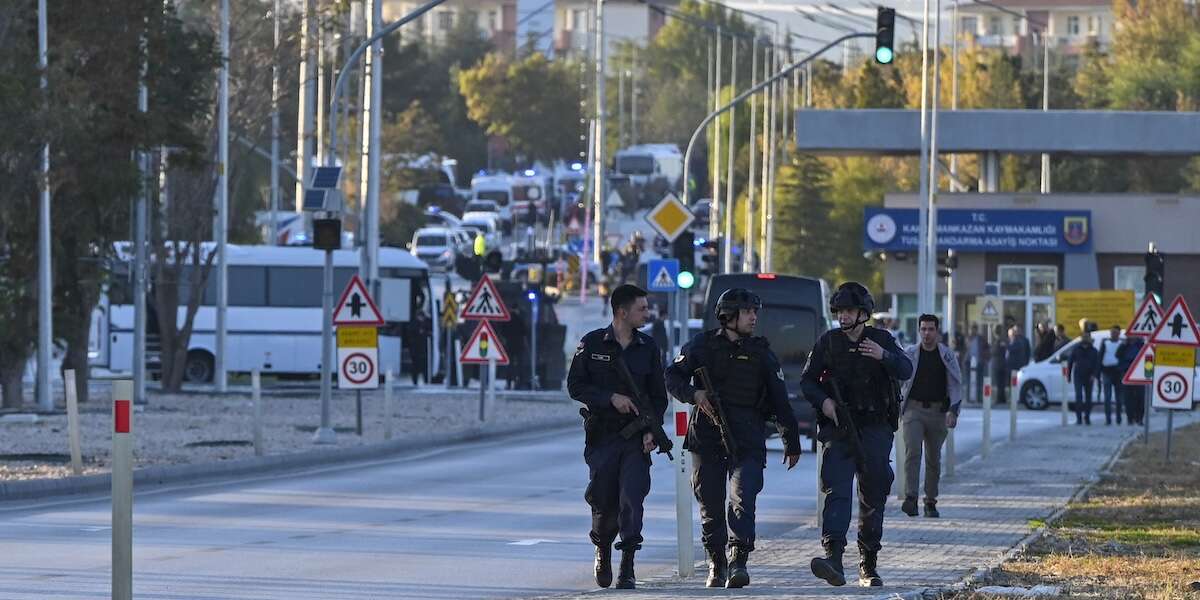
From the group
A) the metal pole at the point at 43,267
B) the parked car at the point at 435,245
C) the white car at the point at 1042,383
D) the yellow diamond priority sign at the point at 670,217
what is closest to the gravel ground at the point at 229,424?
the metal pole at the point at 43,267

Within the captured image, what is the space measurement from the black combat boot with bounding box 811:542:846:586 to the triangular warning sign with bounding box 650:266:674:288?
2130 cm

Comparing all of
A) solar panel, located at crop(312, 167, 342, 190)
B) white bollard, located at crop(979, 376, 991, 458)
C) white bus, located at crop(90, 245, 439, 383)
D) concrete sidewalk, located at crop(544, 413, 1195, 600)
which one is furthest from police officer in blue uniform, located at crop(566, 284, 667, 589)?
white bus, located at crop(90, 245, 439, 383)

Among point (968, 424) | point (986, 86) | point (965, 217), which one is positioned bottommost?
point (968, 424)

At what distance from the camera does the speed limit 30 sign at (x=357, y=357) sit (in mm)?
26922

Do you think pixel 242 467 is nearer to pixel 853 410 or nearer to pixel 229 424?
pixel 229 424

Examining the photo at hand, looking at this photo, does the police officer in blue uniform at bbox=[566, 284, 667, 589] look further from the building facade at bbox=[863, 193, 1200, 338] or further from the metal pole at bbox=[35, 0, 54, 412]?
the building facade at bbox=[863, 193, 1200, 338]

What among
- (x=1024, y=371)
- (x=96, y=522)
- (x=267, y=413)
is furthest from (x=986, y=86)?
(x=96, y=522)

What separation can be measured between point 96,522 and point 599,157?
76904 millimetres

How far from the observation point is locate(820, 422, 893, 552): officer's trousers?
12.5 meters

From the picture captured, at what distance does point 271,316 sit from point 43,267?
2212 centimetres

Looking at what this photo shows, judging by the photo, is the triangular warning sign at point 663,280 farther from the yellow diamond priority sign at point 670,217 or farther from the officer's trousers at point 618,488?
the officer's trousers at point 618,488

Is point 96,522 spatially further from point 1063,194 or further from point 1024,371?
point 1063,194

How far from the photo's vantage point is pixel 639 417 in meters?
12.3

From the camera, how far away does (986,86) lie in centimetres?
8419
